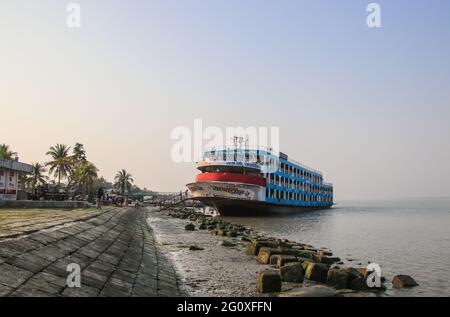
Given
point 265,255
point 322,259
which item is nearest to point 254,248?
point 265,255

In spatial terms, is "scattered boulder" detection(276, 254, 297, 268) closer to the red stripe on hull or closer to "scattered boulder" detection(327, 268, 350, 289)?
"scattered boulder" detection(327, 268, 350, 289)

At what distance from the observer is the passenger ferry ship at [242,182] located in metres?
46.5

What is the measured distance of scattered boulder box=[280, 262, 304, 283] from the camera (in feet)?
38.1

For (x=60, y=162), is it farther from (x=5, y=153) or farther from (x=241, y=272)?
(x=241, y=272)

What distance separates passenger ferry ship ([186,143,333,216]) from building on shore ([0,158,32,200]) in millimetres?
21059

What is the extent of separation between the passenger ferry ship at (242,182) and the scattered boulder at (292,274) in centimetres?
3429

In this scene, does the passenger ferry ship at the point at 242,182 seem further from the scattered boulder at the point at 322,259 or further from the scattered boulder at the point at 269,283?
the scattered boulder at the point at 269,283

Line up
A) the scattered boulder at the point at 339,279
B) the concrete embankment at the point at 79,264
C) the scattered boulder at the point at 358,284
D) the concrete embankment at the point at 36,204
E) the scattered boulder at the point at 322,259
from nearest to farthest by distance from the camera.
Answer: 1. the concrete embankment at the point at 79,264
2. the scattered boulder at the point at 358,284
3. the scattered boulder at the point at 339,279
4. the scattered boulder at the point at 322,259
5. the concrete embankment at the point at 36,204

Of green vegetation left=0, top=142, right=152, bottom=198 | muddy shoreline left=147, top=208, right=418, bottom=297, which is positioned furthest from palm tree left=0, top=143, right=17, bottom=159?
muddy shoreline left=147, top=208, right=418, bottom=297

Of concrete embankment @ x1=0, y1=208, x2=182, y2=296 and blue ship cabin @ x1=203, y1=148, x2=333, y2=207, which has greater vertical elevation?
blue ship cabin @ x1=203, y1=148, x2=333, y2=207

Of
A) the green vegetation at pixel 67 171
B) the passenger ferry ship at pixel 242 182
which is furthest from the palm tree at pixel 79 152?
the passenger ferry ship at pixel 242 182
